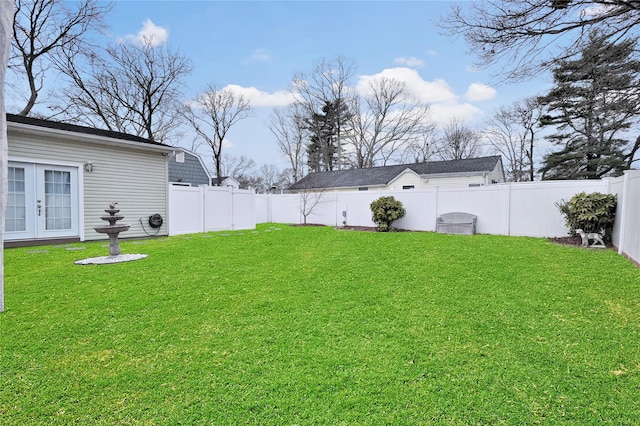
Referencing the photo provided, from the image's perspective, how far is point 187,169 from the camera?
1772cm

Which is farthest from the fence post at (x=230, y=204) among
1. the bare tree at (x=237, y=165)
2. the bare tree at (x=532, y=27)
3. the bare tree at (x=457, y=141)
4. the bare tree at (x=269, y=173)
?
the bare tree at (x=269, y=173)

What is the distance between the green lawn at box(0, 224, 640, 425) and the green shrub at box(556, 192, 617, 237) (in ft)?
7.60

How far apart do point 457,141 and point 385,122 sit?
22.4 ft

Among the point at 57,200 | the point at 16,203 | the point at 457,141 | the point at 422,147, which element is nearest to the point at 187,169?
the point at 57,200

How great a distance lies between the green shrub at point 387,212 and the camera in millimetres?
11250

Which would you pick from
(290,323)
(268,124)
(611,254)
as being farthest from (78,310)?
(268,124)

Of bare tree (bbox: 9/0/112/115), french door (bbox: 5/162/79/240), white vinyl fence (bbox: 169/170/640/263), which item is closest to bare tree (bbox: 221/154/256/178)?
bare tree (bbox: 9/0/112/115)

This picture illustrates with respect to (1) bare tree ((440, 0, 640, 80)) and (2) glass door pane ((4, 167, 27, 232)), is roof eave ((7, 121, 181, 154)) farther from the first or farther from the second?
(1) bare tree ((440, 0, 640, 80))

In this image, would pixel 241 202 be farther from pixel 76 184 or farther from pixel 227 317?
pixel 227 317

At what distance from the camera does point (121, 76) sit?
19484 mm

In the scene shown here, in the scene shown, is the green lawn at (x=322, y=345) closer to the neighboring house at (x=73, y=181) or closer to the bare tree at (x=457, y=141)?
the neighboring house at (x=73, y=181)

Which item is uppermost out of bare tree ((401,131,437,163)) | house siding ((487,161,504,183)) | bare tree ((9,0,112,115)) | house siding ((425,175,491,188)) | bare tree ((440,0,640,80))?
bare tree ((9,0,112,115))

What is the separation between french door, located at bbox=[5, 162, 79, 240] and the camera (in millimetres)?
7234

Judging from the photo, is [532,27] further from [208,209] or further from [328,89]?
[328,89]
